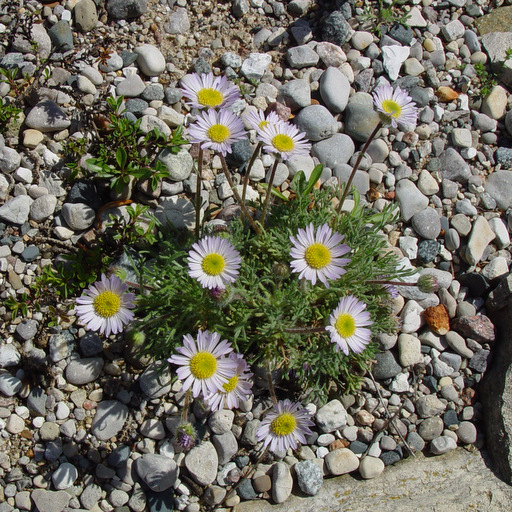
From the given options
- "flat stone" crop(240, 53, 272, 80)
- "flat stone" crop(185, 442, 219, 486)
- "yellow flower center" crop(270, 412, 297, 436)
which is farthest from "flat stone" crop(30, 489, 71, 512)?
"flat stone" crop(240, 53, 272, 80)

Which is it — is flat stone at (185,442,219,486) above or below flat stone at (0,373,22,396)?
below

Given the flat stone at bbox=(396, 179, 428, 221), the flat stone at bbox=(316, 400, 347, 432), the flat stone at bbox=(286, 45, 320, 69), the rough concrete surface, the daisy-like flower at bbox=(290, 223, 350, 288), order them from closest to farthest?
the daisy-like flower at bbox=(290, 223, 350, 288) < the rough concrete surface < the flat stone at bbox=(316, 400, 347, 432) < the flat stone at bbox=(396, 179, 428, 221) < the flat stone at bbox=(286, 45, 320, 69)

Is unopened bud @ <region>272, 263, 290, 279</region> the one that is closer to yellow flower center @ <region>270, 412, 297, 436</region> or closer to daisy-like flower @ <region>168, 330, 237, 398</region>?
daisy-like flower @ <region>168, 330, 237, 398</region>

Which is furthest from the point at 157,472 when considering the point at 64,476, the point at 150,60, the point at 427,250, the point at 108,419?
the point at 150,60

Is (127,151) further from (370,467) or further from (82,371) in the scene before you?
(370,467)

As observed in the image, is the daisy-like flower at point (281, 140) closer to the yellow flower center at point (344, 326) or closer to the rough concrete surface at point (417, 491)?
the yellow flower center at point (344, 326)

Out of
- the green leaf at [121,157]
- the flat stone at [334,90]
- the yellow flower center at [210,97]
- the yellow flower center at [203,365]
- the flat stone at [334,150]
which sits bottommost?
the yellow flower center at [203,365]

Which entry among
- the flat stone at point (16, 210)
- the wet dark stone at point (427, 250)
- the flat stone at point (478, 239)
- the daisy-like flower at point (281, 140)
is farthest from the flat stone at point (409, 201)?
the flat stone at point (16, 210)
